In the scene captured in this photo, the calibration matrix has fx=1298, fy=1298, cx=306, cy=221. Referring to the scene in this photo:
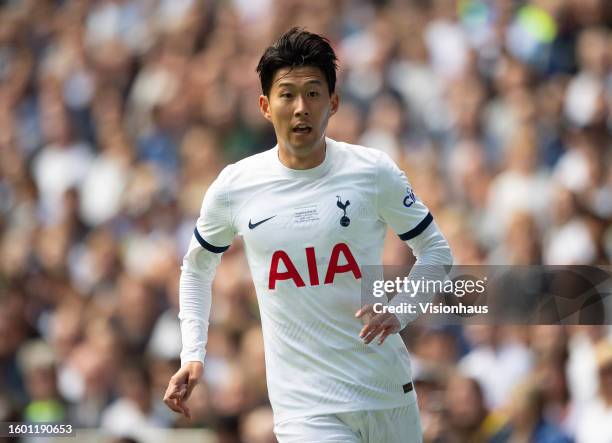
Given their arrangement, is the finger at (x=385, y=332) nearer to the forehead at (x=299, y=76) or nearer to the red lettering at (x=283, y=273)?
the red lettering at (x=283, y=273)

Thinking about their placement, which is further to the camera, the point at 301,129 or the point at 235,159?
the point at 235,159

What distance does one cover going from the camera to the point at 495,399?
8.26m

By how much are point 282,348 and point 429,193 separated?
491 cm

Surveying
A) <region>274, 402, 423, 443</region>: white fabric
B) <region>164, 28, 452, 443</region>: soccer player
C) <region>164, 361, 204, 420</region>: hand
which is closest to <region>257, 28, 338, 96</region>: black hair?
<region>164, 28, 452, 443</region>: soccer player

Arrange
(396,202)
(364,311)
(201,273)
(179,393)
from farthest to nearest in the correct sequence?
(201,273)
(396,202)
(179,393)
(364,311)

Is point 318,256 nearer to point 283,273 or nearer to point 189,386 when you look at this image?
point 283,273

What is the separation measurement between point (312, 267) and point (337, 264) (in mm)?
102

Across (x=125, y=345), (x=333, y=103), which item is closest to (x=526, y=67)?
(x=125, y=345)

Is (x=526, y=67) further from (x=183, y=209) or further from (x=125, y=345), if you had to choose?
(x=125, y=345)

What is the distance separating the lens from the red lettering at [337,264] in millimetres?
5230

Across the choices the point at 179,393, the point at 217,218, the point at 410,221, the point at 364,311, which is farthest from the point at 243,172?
the point at 179,393

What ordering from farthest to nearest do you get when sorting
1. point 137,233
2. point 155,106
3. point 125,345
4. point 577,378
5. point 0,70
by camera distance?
1. point 0,70
2. point 155,106
3. point 137,233
4. point 125,345
5. point 577,378

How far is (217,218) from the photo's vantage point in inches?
215

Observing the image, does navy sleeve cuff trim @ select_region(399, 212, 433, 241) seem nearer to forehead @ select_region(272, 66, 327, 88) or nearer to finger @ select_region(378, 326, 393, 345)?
finger @ select_region(378, 326, 393, 345)
